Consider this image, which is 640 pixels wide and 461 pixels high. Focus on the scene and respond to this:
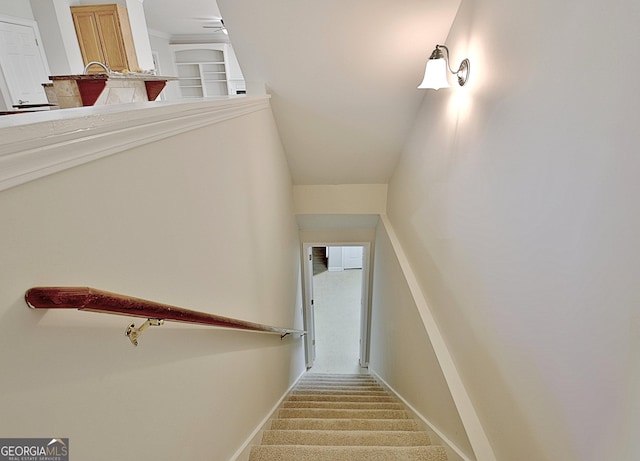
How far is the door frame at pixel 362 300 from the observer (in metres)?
4.70

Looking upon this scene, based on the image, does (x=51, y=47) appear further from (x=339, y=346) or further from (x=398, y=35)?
(x=339, y=346)

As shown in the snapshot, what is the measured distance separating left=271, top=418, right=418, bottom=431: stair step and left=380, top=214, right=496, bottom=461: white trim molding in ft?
2.30

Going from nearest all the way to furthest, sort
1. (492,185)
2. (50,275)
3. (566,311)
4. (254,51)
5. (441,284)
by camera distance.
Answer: (50,275) < (566,311) < (492,185) < (441,284) < (254,51)

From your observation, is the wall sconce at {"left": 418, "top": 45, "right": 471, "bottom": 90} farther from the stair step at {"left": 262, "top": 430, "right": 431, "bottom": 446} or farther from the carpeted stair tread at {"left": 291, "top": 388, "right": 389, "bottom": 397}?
the carpeted stair tread at {"left": 291, "top": 388, "right": 389, "bottom": 397}

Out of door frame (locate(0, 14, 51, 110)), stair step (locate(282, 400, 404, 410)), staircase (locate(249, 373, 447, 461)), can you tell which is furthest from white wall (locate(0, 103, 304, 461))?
door frame (locate(0, 14, 51, 110))

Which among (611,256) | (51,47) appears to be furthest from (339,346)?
(51,47)

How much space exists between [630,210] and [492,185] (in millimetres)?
659

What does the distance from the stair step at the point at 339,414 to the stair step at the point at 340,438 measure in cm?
56

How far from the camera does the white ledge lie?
1.59 feet

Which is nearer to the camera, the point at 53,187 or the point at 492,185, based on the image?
the point at 53,187

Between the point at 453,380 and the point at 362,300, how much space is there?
3329mm

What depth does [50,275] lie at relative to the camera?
0.55m

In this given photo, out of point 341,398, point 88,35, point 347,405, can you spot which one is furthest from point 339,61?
point 88,35

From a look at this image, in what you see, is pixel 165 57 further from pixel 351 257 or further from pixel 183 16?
pixel 351 257
